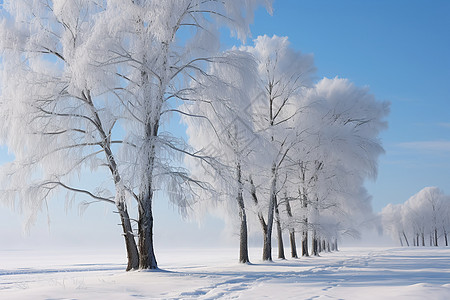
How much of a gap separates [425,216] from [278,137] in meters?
57.8

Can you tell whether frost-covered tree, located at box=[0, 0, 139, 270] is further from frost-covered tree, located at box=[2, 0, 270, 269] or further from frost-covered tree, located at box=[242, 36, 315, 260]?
frost-covered tree, located at box=[242, 36, 315, 260]

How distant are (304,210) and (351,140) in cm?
478

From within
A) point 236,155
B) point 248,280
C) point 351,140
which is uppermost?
point 351,140

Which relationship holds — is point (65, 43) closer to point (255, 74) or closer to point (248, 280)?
point (255, 74)

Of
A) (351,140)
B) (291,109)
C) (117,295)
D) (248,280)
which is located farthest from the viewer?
(291,109)

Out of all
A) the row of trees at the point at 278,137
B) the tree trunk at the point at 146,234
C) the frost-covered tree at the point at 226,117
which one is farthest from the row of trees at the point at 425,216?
the tree trunk at the point at 146,234

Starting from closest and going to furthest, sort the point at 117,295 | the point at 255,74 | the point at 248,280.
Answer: the point at 117,295
the point at 248,280
the point at 255,74

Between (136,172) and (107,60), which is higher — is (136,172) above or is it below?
below

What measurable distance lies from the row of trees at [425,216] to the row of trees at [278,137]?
4597 centimetres

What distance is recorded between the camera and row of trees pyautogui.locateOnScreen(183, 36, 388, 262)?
14.5 metres

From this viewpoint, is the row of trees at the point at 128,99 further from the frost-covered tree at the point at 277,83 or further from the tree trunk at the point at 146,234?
the frost-covered tree at the point at 277,83

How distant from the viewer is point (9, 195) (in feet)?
45.2

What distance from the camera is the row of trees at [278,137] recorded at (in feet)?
47.5

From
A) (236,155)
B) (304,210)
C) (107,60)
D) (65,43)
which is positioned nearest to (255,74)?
(236,155)
